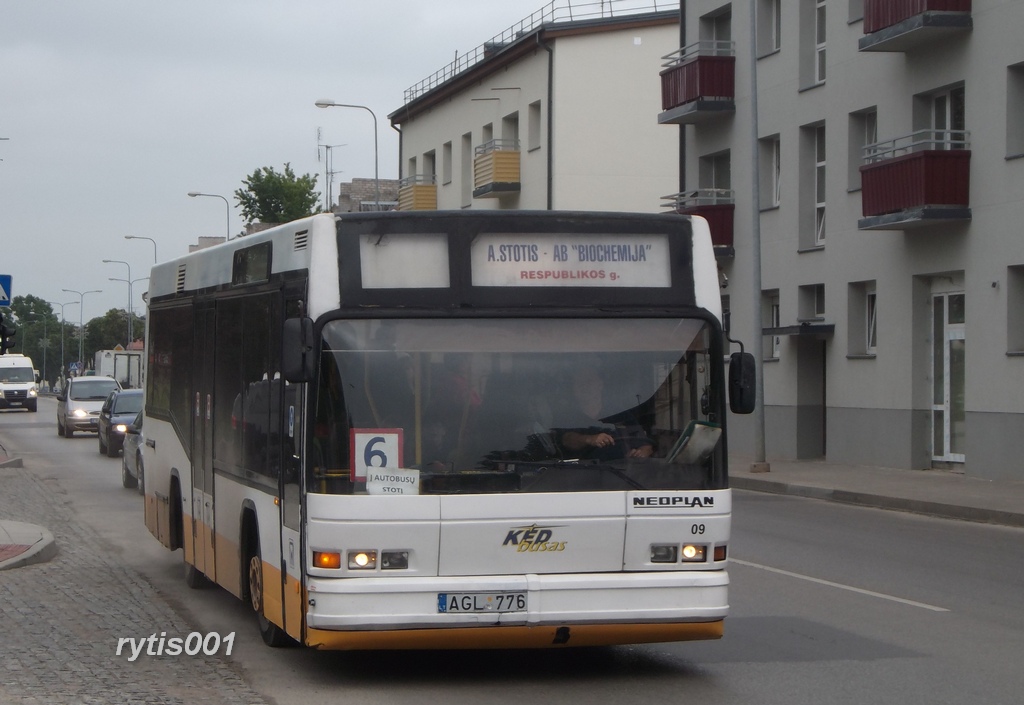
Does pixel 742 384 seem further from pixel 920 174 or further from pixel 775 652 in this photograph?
pixel 920 174

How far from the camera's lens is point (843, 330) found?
89.9 ft

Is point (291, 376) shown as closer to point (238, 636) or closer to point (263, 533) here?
point (263, 533)

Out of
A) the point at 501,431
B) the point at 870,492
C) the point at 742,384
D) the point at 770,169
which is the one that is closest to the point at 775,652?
the point at 742,384

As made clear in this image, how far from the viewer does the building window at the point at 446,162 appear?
50.0m

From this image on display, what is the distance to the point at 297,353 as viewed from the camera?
7.34 m

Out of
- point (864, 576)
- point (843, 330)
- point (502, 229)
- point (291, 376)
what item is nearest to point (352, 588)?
point (291, 376)

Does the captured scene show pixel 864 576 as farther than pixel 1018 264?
No

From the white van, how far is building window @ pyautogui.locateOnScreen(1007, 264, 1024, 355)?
175 feet

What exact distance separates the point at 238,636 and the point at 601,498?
3054 mm

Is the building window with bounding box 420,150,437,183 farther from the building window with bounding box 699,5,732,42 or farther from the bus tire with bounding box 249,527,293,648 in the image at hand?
the bus tire with bounding box 249,527,293,648

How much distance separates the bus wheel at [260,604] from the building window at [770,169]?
22.7 meters

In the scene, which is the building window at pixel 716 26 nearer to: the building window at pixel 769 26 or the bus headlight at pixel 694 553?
the building window at pixel 769 26

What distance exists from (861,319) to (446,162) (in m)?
25.3
